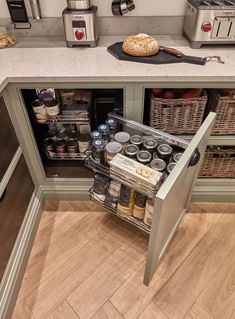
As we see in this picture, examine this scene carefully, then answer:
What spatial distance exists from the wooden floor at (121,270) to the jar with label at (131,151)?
1.83ft

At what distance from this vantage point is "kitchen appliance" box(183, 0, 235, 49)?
3.52 ft

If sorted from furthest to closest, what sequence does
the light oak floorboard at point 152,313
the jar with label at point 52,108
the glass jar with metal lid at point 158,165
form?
the jar with label at point 52,108 < the light oak floorboard at point 152,313 < the glass jar with metal lid at point 158,165

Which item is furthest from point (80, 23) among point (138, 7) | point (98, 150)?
point (98, 150)

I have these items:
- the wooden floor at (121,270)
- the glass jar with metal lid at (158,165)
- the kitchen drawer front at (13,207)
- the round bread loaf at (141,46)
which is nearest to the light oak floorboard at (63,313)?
the wooden floor at (121,270)

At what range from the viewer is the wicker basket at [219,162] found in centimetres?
134

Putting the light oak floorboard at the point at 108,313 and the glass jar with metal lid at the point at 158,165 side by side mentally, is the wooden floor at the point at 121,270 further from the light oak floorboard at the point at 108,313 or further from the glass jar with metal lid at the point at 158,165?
the glass jar with metal lid at the point at 158,165

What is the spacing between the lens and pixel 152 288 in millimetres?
1186

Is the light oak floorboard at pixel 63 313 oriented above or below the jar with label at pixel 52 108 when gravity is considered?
below

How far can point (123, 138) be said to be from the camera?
113 centimetres

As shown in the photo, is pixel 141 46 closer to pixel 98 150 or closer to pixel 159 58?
pixel 159 58

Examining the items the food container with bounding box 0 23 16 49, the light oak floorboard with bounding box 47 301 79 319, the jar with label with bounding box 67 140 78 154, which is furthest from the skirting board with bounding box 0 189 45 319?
the food container with bounding box 0 23 16 49

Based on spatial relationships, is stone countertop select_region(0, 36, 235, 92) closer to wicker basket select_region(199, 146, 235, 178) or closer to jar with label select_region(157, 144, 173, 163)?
jar with label select_region(157, 144, 173, 163)

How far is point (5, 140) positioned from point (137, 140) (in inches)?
23.8

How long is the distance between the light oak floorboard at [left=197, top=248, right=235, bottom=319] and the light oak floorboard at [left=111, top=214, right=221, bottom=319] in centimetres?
17
